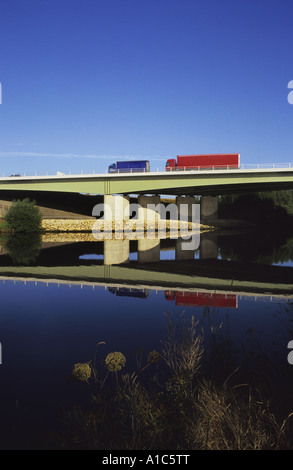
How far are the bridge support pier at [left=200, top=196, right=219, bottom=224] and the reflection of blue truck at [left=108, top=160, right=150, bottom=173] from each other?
22.6 m

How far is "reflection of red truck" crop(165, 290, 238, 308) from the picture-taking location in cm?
1363

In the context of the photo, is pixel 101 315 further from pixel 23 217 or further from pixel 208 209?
pixel 208 209

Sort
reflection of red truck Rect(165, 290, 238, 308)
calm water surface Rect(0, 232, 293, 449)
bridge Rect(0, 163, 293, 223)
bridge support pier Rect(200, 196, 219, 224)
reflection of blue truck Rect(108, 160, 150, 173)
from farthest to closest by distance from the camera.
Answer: bridge support pier Rect(200, 196, 219, 224), reflection of blue truck Rect(108, 160, 150, 173), bridge Rect(0, 163, 293, 223), reflection of red truck Rect(165, 290, 238, 308), calm water surface Rect(0, 232, 293, 449)

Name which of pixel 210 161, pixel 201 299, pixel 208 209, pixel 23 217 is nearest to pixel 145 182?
pixel 210 161

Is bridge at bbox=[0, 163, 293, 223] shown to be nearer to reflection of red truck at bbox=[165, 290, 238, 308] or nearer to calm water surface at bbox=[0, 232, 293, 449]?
calm water surface at bbox=[0, 232, 293, 449]

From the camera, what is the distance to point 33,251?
109 feet

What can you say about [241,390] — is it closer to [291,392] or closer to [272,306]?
[291,392]

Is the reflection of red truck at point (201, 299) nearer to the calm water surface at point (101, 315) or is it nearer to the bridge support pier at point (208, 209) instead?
the calm water surface at point (101, 315)

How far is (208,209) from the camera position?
7681cm

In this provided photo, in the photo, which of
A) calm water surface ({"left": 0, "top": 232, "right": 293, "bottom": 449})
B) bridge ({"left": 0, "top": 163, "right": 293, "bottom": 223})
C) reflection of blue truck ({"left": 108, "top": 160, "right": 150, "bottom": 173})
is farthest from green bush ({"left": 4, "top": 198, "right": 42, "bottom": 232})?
calm water surface ({"left": 0, "top": 232, "right": 293, "bottom": 449})

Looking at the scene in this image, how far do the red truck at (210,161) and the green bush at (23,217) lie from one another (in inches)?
977

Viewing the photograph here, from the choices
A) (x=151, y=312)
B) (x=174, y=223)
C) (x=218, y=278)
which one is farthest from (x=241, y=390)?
(x=174, y=223)

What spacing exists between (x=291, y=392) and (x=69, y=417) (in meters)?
3.92

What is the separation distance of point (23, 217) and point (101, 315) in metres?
45.3
